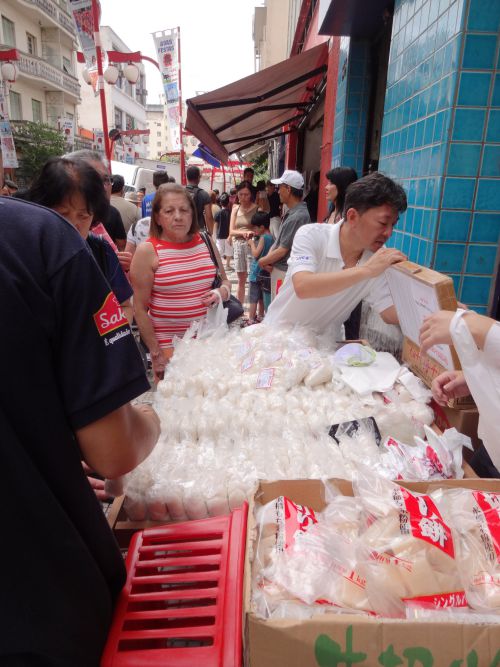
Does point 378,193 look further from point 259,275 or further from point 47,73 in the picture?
point 47,73

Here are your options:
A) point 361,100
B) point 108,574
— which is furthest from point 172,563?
point 361,100

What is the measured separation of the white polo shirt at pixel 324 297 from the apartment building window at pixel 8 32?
32983mm

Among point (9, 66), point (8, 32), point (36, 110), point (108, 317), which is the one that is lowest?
point (108, 317)

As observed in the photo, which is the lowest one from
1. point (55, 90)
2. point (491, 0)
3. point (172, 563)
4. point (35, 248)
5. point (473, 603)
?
point (172, 563)

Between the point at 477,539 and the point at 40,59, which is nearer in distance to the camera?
the point at 477,539

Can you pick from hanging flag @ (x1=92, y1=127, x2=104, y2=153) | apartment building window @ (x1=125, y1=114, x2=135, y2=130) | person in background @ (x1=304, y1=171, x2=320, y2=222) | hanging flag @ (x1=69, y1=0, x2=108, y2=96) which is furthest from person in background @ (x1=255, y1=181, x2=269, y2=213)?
apartment building window @ (x1=125, y1=114, x2=135, y2=130)

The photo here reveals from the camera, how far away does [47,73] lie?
29.8 meters


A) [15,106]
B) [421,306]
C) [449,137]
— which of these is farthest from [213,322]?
[15,106]

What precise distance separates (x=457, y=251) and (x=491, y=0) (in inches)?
46.5

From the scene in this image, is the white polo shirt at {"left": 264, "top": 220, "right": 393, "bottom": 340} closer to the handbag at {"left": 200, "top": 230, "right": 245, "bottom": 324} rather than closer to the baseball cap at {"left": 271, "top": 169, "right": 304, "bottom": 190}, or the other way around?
the handbag at {"left": 200, "top": 230, "right": 245, "bottom": 324}

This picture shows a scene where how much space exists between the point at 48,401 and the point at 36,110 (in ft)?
121

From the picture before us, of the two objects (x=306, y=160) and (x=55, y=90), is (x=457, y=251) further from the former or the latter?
(x=55, y=90)

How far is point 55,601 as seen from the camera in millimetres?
809

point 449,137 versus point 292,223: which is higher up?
point 449,137
